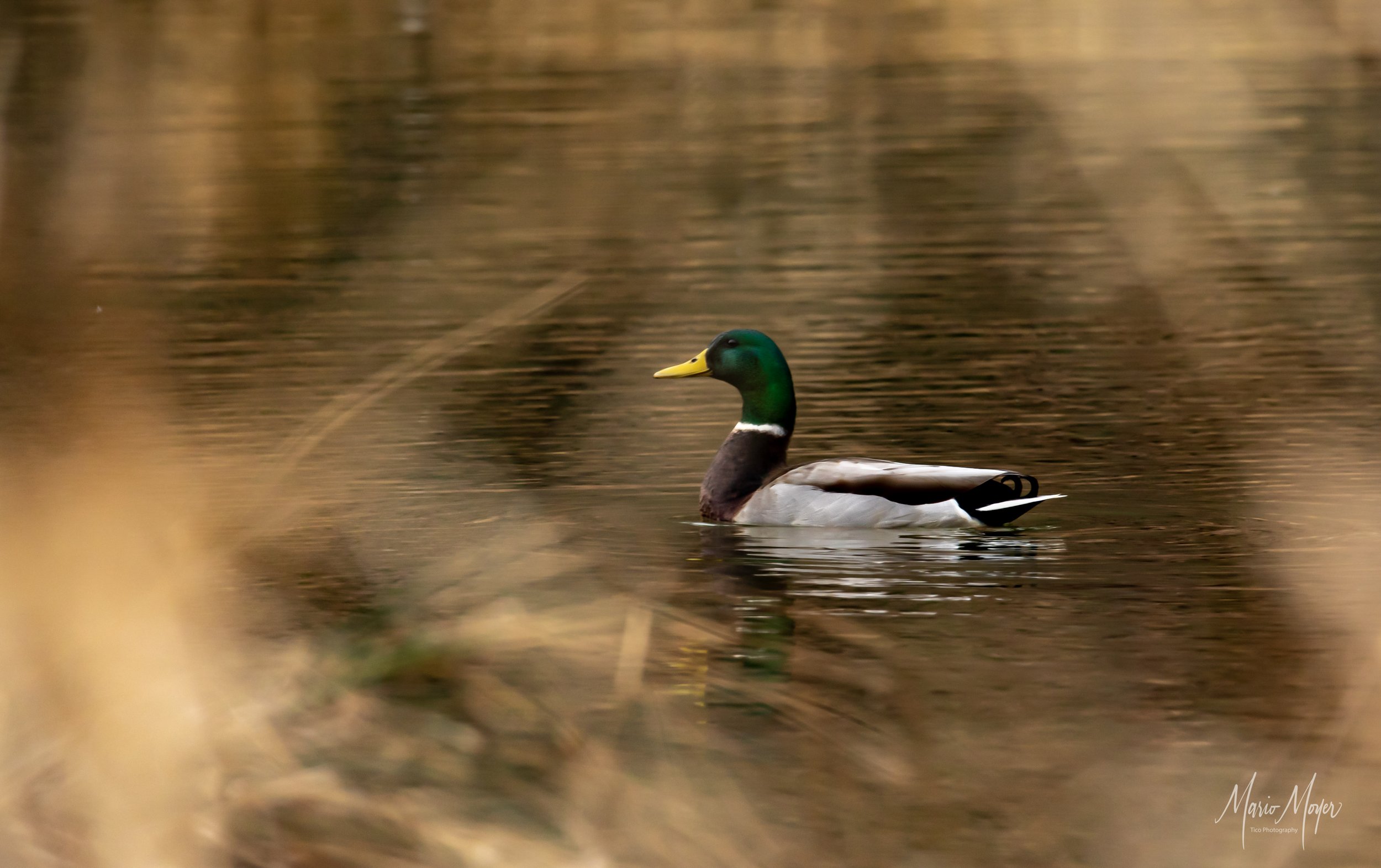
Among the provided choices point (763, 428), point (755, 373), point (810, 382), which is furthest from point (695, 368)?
point (810, 382)

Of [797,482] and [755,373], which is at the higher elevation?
[755,373]

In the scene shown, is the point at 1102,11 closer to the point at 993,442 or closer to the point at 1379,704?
the point at 993,442

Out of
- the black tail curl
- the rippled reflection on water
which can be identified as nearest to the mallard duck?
the black tail curl

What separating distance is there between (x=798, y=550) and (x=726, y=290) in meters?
7.65

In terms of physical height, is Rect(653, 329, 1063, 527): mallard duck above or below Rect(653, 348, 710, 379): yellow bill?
below

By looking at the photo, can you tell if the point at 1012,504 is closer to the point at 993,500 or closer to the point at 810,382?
the point at 993,500

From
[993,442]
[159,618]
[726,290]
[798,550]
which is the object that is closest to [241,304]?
[726,290]

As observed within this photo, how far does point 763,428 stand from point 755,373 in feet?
0.84

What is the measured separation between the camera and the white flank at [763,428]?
9125mm

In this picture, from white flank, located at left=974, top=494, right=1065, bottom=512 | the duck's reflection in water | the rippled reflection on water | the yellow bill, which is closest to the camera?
the rippled reflection on water

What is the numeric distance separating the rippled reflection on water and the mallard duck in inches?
5.6

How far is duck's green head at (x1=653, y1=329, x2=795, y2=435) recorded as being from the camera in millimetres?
9156

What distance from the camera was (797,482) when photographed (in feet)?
27.8

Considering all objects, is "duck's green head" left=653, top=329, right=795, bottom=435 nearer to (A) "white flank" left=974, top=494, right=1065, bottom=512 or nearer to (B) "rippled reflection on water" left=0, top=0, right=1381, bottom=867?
(B) "rippled reflection on water" left=0, top=0, right=1381, bottom=867
